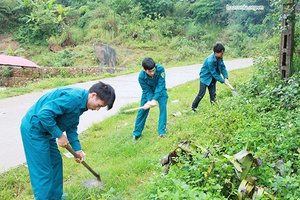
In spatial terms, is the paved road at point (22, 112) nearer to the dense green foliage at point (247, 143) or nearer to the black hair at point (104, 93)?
the black hair at point (104, 93)

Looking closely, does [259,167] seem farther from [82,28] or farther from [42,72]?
[82,28]

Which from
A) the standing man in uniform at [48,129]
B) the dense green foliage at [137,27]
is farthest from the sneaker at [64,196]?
the dense green foliage at [137,27]

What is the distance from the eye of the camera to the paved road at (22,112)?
4.89m

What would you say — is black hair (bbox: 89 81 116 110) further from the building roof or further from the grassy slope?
the building roof

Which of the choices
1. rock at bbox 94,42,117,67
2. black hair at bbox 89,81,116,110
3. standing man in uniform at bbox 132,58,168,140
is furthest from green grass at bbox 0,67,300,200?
rock at bbox 94,42,117,67

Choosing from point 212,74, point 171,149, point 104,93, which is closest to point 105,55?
point 212,74

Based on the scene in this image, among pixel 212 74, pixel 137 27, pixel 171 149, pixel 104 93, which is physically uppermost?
pixel 137 27

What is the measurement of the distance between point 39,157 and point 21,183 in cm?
110

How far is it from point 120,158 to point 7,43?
727 inches

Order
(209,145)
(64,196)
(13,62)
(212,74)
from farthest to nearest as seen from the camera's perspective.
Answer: (13,62) → (212,74) → (64,196) → (209,145)

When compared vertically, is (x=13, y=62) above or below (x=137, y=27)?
below

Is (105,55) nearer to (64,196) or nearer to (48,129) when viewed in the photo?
(64,196)

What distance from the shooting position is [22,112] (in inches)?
287

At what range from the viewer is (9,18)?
21203mm
